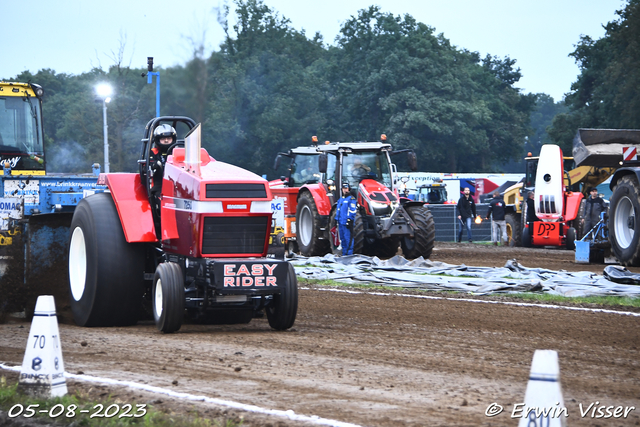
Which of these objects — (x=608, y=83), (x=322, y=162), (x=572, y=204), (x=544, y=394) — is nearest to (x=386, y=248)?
(x=322, y=162)

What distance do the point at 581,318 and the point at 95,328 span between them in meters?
5.43

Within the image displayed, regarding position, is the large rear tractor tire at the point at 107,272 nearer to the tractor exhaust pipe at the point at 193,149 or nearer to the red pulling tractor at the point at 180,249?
the red pulling tractor at the point at 180,249

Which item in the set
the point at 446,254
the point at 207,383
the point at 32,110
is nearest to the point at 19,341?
the point at 207,383

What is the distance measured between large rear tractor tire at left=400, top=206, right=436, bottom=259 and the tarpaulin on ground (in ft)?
Result: 6.83

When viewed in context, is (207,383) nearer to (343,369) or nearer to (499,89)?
(343,369)

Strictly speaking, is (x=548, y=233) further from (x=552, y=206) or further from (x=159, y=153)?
(x=159, y=153)

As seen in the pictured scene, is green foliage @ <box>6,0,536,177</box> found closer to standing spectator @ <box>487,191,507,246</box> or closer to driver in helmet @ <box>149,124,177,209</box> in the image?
standing spectator @ <box>487,191,507,246</box>

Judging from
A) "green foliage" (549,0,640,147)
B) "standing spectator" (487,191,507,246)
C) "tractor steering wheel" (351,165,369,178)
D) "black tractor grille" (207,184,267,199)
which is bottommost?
"standing spectator" (487,191,507,246)

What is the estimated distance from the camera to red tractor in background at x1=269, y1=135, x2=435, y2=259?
1891cm

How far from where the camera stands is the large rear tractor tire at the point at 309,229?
2028cm

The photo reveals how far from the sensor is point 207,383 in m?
5.95

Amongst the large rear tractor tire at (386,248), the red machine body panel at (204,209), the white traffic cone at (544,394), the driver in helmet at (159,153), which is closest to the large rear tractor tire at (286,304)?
the red machine body panel at (204,209)

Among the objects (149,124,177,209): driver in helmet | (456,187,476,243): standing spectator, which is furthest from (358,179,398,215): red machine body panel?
(456,187,476,243): standing spectator

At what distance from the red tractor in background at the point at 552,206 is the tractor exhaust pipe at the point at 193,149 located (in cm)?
1347
